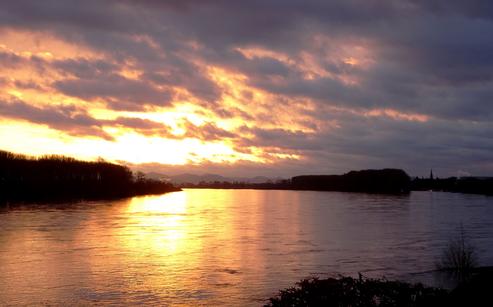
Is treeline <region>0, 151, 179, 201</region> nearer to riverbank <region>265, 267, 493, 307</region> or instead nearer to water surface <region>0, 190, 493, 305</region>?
water surface <region>0, 190, 493, 305</region>

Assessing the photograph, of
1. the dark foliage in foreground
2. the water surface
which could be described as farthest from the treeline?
the dark foliage in foreground

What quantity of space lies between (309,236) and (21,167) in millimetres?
135291

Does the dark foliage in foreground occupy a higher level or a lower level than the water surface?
higher

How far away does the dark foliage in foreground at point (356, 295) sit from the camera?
17.0 metres

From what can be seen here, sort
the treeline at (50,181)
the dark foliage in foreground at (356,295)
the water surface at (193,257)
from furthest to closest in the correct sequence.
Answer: the treeline at (50,181) → the water surface at (193,257) → the dark foliage in foreground at (356,295)

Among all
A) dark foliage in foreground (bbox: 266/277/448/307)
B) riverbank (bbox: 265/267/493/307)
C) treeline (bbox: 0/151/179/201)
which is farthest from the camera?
treeline (bbox: 0/151/179/201)

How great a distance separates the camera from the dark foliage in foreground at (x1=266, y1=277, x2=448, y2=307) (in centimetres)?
1697

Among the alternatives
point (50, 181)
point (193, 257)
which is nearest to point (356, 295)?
point (193, 257)

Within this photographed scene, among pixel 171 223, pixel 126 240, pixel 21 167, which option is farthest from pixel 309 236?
pixel 21 167

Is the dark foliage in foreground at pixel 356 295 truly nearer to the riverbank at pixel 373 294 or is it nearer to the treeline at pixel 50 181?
the riverbank at pixel 373 294

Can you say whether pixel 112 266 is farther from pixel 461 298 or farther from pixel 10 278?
pixel 461 298

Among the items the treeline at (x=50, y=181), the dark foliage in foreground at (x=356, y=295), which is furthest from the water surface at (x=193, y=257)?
the treeline at (x=50, y=181)

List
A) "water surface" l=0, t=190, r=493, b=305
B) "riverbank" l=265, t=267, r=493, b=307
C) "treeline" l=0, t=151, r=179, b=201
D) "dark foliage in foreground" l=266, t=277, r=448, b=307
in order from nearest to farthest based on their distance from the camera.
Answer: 1. "riverbank" l=265, t=267, r=493, b=307
2. "dark foliage in foreground" l=266, t=277, r=448, b=307
3. "water surface" l=0, t=190, r=493, b=305
4. "treeline" l=0, t=151, r=179, b=201

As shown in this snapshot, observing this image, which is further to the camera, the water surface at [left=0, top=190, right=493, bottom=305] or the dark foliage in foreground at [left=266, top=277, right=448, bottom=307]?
the water surface at [left=0, top=190, right=493, bottom=305]
